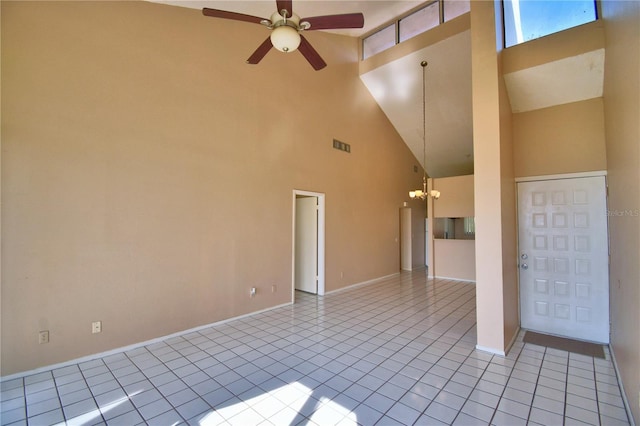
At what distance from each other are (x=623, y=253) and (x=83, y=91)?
5.37m

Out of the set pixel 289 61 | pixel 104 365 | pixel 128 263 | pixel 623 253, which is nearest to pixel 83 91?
pixel 128 263

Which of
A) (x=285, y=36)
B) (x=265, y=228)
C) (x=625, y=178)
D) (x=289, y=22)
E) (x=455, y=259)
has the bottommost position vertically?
(x=455, y=259)

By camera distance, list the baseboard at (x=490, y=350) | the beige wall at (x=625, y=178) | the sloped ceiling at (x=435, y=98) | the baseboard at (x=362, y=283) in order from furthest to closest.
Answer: the baseboard at (x=362, y=283) < the sloped ceiling at (x=435, y=98) < the baseboard at (x=490, y=350) < the beige wall at (x=625, y=178)

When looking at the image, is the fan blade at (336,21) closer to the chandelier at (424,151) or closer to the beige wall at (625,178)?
the beige wall at (625,178)

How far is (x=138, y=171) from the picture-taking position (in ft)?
10.9

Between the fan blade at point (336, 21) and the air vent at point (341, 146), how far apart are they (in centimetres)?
Result: 364

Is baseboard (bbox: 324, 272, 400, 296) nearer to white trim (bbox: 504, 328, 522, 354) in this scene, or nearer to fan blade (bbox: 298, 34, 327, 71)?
white trim (bbox: 504, 328, 522, 354)

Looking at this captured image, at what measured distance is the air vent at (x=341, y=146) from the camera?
19.8ft

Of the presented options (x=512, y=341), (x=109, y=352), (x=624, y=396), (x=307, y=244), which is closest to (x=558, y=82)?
(x=512, y=341)

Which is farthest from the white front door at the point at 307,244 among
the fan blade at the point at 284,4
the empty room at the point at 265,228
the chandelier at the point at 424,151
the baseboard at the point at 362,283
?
the fan blade at the point at 284,4

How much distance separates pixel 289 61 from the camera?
5.00 metres

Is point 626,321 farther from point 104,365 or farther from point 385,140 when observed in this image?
point 385,140

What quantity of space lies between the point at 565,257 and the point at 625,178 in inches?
70.5

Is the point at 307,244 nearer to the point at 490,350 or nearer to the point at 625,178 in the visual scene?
the point at 490,350
